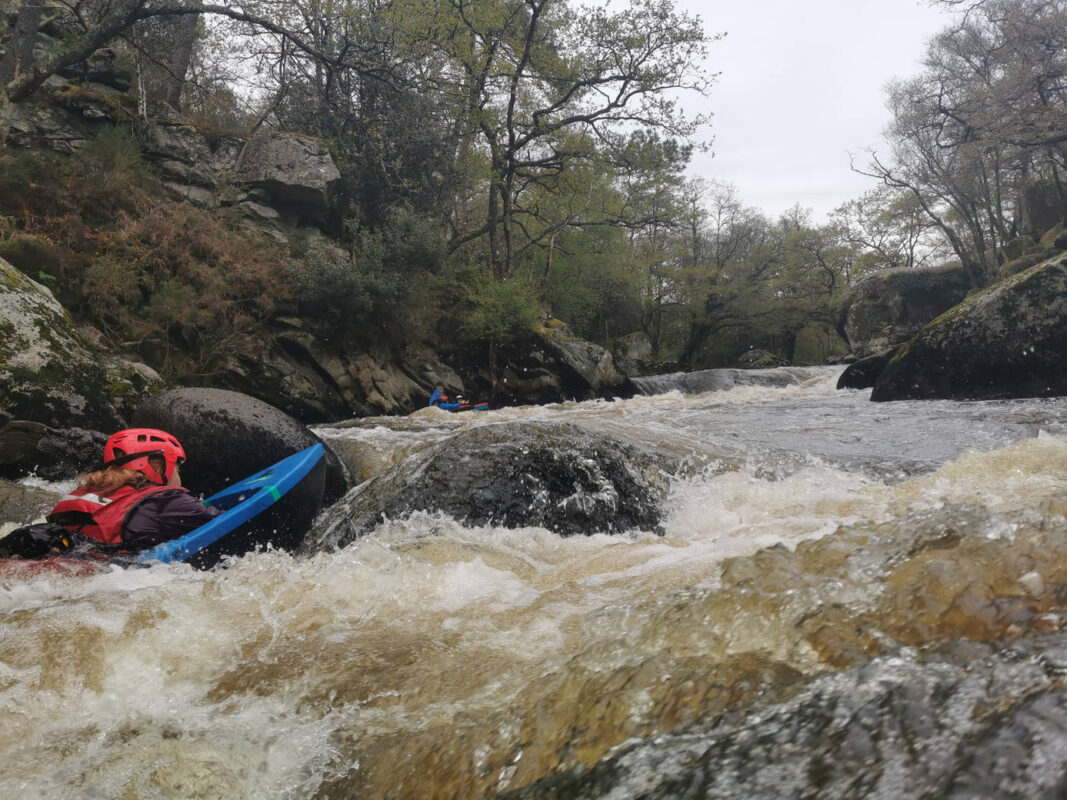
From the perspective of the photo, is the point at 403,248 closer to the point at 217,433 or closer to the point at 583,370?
the point at 583,370

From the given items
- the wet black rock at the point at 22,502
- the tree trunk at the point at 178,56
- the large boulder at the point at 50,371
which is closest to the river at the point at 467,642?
the wet black rock at the point at 22,502

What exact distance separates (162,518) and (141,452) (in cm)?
43

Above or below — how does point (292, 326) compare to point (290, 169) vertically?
below

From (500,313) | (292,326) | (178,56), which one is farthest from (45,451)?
(178,56)

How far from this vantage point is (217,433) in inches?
223

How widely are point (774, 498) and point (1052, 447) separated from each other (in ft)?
6.83

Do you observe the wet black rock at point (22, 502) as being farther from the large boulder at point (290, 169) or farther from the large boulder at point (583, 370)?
the large boulder at point (583, 370)

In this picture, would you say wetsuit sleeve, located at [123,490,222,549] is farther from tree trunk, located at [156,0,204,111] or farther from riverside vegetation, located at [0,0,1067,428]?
tree trunk, located at [156,0,204,111]

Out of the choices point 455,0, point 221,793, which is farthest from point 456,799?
point 455,0

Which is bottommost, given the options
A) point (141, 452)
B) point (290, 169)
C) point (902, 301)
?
point (141, 452)

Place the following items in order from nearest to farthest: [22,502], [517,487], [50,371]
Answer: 1. [517,487]
2. [22,502]
3. [50,371]

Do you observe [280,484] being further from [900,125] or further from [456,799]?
[900,125]

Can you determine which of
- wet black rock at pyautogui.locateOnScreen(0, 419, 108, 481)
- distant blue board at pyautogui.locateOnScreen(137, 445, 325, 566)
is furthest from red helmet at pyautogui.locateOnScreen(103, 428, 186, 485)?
wet black rock at pyautogui.locateOnScreen(0, 419, 108, 481)

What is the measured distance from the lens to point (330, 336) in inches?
509
